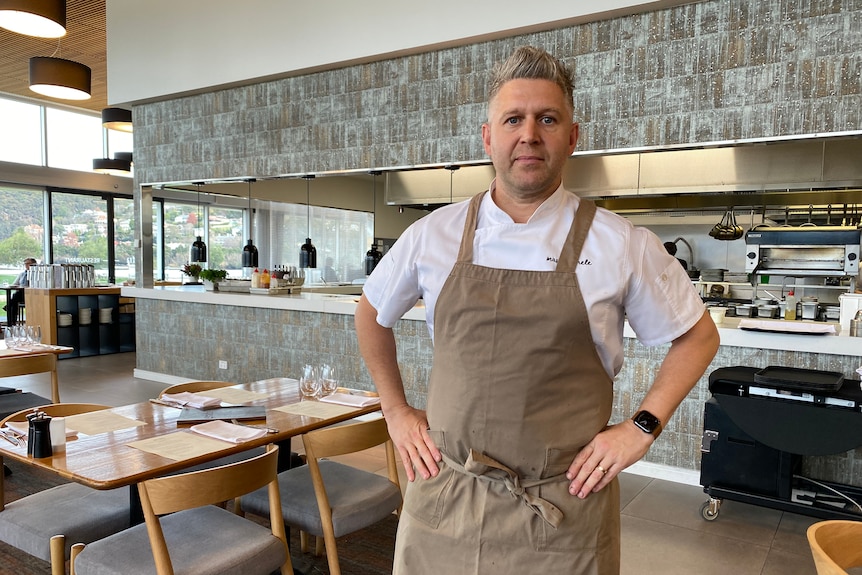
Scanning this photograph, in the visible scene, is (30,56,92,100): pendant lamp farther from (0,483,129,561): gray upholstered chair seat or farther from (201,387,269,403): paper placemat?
(0,483,129,561): gray upholstered chair seat

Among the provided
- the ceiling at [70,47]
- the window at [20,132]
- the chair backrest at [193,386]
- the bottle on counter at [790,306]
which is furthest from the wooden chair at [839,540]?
the window at [20,132]

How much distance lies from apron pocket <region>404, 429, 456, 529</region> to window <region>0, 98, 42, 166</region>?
11556 mm

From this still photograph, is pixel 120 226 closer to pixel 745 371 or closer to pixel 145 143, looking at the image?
pixel 145 143

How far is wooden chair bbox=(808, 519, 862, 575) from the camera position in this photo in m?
1.57

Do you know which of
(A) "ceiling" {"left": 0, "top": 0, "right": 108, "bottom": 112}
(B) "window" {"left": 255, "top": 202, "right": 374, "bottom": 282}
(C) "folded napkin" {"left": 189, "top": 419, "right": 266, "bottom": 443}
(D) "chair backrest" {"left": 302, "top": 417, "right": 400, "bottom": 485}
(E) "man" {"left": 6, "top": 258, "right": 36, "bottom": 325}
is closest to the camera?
(D) "chair backrest" {"left": 302, "top": 417, "right": 400, "bottom": 485}

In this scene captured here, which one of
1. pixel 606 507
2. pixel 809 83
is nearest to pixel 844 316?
pixel 809 83

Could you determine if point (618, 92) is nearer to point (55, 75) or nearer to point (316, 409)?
point (316, 409)

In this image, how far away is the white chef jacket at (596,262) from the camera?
1.38 meters

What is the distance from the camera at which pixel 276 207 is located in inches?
461

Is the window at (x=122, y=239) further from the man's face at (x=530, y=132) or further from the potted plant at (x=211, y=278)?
the man's face at (x=530, y=132)

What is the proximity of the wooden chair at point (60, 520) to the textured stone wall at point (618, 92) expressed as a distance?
3662mm

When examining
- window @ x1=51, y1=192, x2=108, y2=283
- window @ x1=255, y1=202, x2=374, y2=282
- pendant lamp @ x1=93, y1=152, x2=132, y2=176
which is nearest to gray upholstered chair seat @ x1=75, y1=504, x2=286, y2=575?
pendant lamp @ x1=93, y1=152, x2=132, y2=176

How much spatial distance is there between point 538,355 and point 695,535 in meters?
2.70

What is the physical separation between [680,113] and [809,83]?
2.51ft
